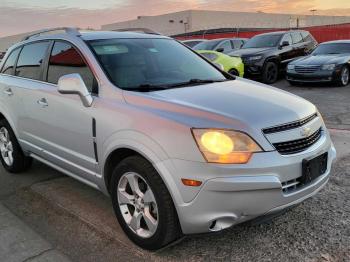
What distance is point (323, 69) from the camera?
12.8 metres

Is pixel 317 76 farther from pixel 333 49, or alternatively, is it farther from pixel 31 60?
pixel 31 60

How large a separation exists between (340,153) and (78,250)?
378 cm

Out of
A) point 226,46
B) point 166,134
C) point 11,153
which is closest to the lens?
A: point 166,134

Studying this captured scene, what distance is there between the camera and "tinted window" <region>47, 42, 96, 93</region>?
4.12 m

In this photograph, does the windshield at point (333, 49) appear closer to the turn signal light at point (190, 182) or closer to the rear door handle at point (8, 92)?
the rear door handle at point (8, 92)

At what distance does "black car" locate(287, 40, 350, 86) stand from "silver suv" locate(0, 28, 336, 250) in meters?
8.87

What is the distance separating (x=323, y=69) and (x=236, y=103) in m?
10.2

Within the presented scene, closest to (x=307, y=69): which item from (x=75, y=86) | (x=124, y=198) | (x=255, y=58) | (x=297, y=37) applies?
(x=255, y=58)

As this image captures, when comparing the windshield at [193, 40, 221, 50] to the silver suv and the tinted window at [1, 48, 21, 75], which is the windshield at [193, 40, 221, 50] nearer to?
the tinted window at [1, 48, 21, 75]

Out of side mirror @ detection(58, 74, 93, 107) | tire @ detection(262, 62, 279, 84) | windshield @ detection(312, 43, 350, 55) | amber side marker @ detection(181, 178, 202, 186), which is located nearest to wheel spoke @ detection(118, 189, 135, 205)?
amber side marker @ detection(181, 178, 202, 186)

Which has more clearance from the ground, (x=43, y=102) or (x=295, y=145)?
(x=43, y=102)

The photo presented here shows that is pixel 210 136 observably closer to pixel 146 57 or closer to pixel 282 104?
pixel 282 104

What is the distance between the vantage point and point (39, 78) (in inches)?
194


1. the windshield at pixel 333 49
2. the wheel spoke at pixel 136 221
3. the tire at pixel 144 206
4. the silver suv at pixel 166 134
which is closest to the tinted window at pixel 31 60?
the silver suv at pixel 166 134
